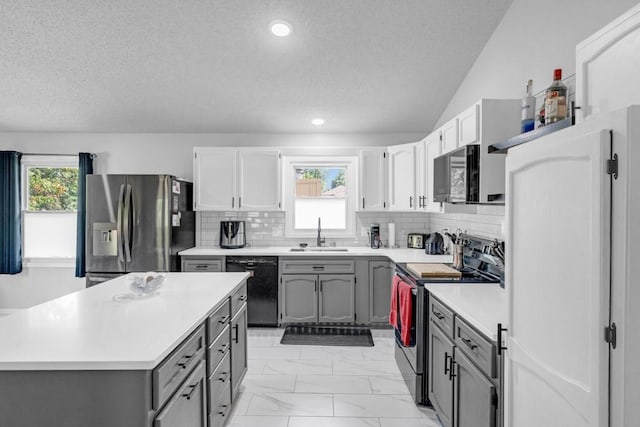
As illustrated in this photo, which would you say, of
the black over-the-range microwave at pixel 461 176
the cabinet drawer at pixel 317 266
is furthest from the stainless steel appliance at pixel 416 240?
the black over-the-range microwave at pixel 461 176

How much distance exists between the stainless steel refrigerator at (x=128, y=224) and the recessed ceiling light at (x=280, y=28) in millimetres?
1925

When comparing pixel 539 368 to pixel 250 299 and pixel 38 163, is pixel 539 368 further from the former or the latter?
pixel 38 163

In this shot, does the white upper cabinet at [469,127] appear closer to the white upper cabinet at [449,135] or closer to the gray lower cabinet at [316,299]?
the white upper cabinet at [449,135]

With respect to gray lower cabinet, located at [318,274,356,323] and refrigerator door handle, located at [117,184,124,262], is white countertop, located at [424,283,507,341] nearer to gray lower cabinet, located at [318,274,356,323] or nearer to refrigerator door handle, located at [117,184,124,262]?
gray lower cabinet, located at [318,274,356,323]

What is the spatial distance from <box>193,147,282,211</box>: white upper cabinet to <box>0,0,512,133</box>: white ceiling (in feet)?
1.44

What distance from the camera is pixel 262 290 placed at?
4.28 metres

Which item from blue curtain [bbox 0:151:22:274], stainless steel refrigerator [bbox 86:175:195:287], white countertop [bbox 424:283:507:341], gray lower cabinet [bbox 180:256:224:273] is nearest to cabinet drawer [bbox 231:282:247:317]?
white countertop [bbox 424:283:507:341]

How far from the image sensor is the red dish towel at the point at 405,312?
2.71 meters

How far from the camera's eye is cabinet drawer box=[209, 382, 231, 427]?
2033 mm

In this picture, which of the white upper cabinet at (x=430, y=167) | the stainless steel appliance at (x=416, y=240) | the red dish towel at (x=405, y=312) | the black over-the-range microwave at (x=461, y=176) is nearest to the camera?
the black over-the-range microwave at (x=461, y=176)

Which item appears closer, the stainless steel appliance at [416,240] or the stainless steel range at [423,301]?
the stainless steel range at [423,301]

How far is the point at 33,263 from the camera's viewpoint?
4.80 metres

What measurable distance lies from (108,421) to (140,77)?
3.35 metres

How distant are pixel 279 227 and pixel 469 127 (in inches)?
114
